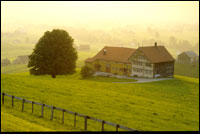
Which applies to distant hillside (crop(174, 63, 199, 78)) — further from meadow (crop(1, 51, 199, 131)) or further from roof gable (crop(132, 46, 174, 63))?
meadow (crop(1, 51, 199, 131))

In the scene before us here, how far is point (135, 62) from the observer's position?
8338 cm

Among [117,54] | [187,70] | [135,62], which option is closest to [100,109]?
[135,62]

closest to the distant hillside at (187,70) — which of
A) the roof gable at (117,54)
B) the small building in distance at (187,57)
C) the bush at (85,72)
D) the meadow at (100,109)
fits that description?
the small building in distance at (187,57)

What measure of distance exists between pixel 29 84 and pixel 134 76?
4156 centimetres

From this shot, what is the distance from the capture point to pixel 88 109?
33.3m

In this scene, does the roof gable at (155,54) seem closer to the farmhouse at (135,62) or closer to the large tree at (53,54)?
the farmhouse at (135,62)

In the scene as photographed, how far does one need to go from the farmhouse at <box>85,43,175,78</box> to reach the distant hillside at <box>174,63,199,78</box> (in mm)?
A: 35294

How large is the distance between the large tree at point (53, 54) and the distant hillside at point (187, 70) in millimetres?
64662

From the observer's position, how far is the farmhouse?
81250 mm

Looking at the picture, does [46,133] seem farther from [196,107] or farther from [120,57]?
[120,57]

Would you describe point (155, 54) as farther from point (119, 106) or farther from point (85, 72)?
point (119, 106)

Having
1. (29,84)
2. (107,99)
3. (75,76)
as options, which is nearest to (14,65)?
→ (75,76)

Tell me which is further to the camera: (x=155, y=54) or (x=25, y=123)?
(x=155, y=54)

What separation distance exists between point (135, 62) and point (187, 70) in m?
52.2
